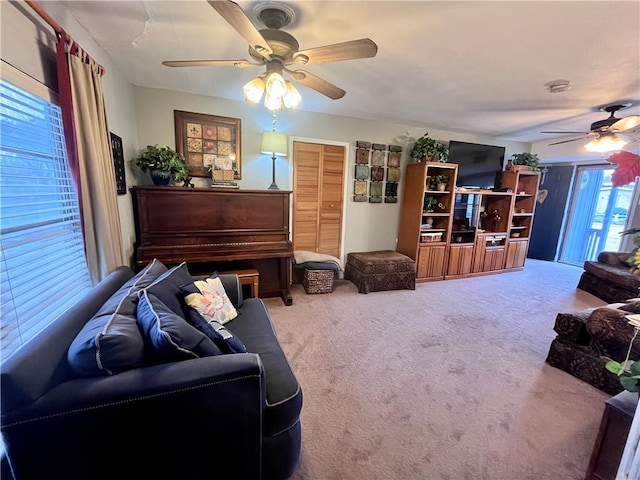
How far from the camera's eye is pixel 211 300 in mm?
1782

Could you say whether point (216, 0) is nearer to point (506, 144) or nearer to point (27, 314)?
point (27, 314)

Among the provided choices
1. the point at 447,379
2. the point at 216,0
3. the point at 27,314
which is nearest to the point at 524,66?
the point at 216,0

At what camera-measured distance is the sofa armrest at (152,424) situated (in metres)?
0.87

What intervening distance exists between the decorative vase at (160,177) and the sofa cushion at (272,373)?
164 cm

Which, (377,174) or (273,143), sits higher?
(273,143)

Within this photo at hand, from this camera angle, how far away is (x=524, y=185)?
4.88 metres

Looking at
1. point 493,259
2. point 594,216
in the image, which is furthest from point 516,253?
point 594,216

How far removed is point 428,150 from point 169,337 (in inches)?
152

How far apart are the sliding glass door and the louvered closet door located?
15.7ft

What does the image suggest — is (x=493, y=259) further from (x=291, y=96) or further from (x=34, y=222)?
(x=34, y=222)

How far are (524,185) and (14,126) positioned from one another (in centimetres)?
626

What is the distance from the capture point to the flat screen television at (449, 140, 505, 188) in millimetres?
4191

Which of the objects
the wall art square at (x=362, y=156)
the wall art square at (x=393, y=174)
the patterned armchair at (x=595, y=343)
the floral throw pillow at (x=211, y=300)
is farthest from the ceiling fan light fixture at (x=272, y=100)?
the wall art square at (x=393, y=174)

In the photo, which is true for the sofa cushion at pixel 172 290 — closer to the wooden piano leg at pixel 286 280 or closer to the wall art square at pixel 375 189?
the wooden piano leg at pixel 286 280
